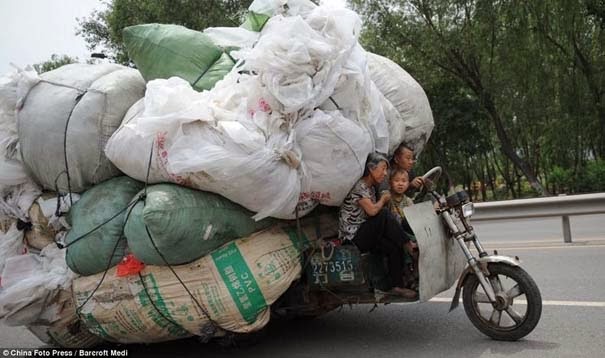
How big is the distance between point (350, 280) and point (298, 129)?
3.34 ft

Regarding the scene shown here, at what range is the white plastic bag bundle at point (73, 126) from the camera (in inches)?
151

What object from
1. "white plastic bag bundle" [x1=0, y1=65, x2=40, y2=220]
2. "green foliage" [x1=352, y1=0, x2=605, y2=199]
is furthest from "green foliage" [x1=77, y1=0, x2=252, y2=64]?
"white plastic bag bundle" [x1=0, y1=65, x2=40, y2=220]

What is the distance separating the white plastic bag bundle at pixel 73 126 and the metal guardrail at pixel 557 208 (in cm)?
574

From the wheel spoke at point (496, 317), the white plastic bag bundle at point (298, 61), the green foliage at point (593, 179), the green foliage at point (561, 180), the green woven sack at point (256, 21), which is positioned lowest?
the green foliage at point (561, 180)

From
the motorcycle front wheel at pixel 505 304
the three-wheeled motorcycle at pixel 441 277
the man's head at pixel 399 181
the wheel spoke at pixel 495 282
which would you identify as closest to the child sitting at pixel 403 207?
the man's head at pixel 399 181

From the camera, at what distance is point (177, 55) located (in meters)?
4.00

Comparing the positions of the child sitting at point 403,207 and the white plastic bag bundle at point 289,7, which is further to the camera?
the white plastic bag bundle at point 289,7

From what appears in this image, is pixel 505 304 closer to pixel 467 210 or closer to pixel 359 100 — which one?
pixel 467 210

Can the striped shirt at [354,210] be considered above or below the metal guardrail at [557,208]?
above

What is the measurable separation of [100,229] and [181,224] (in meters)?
0.62

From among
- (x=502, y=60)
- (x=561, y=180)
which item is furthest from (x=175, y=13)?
(x=561, y=180)

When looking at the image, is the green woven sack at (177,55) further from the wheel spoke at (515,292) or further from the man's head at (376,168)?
the wheel spoke at (515,292)

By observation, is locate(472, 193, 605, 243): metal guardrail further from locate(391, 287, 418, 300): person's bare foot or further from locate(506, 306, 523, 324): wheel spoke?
locate(391, 287, 418, 300): person's bare foot

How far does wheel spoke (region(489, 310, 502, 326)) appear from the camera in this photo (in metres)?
3.81
